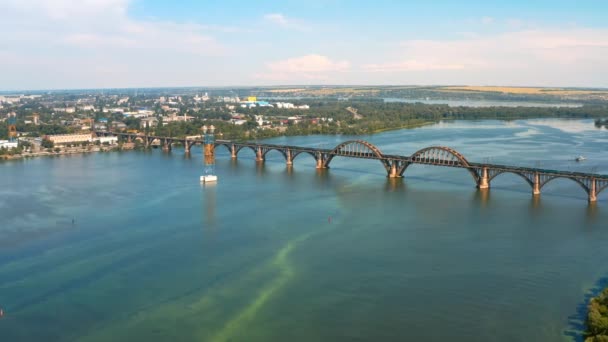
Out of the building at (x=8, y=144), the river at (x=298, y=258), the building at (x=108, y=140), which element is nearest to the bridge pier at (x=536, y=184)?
the river at (x=298, y=258)

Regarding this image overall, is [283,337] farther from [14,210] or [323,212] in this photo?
[14,210]

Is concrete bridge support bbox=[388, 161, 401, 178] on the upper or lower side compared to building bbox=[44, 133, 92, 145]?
lower

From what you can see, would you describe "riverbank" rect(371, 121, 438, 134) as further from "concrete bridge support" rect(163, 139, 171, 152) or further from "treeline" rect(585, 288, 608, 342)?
"treeline" rect(585, 288, 608, 342)

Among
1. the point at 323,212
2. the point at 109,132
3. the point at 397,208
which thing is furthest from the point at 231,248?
the point at 109,132

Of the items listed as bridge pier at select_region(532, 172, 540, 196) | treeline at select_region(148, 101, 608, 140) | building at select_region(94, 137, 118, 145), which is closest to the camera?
bridge pier at select_region(532, 172, 540, 196)

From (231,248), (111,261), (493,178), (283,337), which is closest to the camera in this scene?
(283,337)

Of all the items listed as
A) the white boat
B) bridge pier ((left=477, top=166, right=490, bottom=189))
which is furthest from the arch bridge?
the white boat

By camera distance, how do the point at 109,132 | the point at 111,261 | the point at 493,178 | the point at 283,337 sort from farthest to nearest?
the point at 109,132
the point at 493,178
the point at 111,261
the point at 283,337
